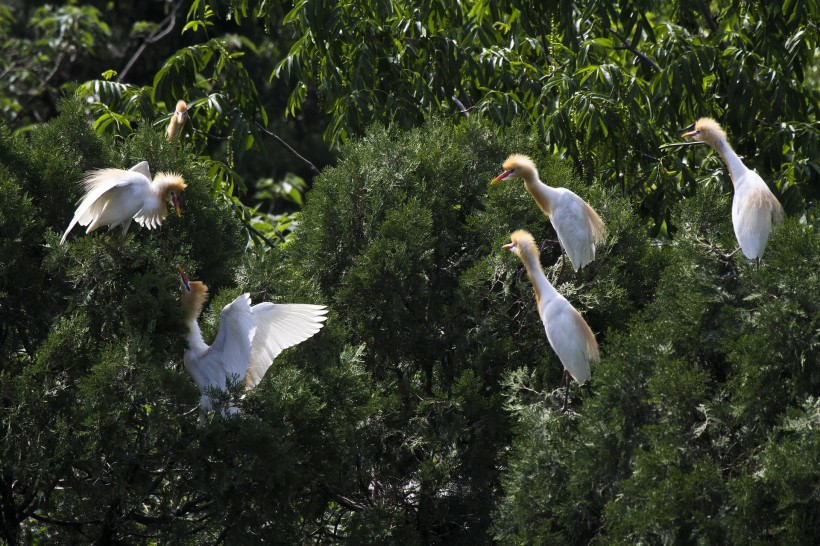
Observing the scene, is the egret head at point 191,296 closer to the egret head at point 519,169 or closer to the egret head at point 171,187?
the egret head at point 171,187

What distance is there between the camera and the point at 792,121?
6.25m

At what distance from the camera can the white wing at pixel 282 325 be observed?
4715 mm

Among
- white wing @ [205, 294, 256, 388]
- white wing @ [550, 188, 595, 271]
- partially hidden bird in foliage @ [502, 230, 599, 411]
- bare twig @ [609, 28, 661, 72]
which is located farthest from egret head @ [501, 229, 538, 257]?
bare twig @ [609, 28, 661, 72]

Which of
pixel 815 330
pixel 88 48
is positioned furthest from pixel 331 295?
pixel 88 48

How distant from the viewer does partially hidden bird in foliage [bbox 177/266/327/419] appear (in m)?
4.54

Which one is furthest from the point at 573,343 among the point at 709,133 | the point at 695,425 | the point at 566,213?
the point at 709,133

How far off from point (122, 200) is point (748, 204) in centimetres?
269

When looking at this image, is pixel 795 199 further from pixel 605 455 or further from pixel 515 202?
pixel 605 455

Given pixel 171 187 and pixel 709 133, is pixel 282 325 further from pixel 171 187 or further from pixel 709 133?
pixel 709 133

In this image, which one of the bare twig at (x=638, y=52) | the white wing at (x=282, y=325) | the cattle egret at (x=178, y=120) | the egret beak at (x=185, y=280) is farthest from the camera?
the bare twig at (x=638, y=52)

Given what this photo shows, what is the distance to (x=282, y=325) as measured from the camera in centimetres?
476

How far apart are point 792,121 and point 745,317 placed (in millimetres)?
2586

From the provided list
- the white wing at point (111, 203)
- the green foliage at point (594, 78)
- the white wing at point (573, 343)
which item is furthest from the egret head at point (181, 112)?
the white wing at point (573, 343)

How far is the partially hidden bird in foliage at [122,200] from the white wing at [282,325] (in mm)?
610
